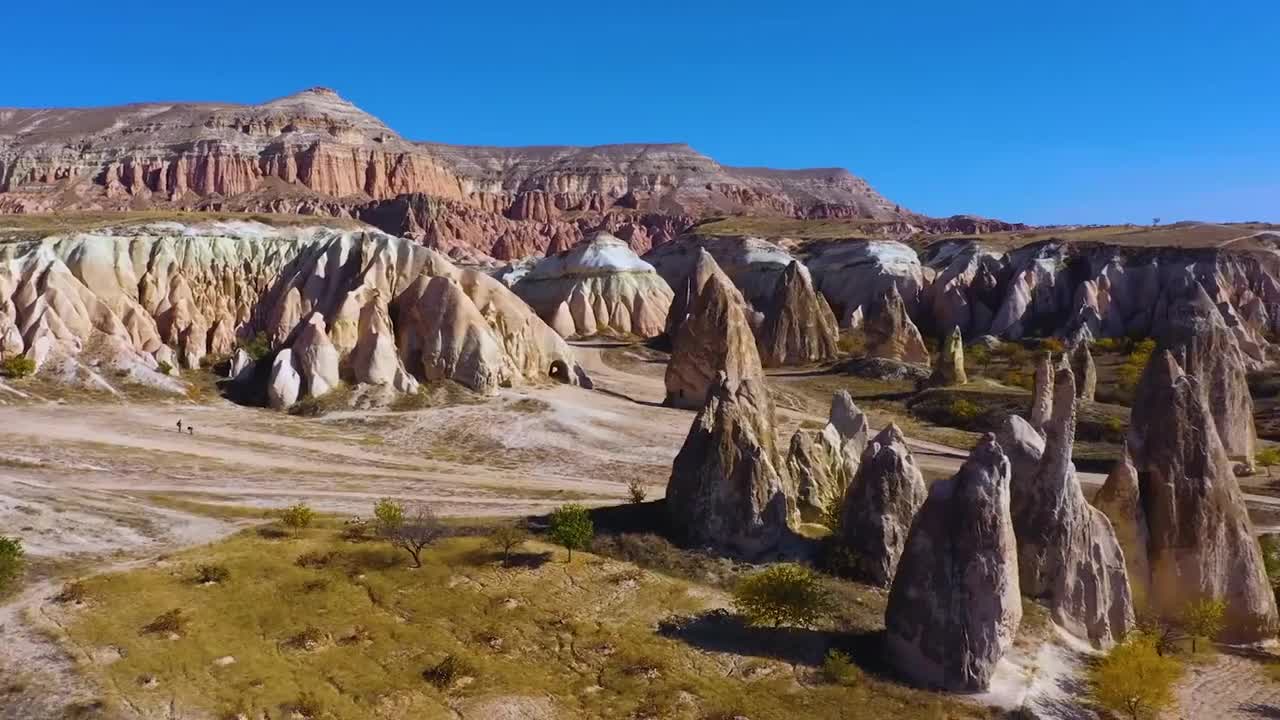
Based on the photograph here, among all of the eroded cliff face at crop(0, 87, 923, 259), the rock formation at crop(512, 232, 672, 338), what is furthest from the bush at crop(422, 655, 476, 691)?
the eroded cliff face at crop(0, 87, 923, 259)

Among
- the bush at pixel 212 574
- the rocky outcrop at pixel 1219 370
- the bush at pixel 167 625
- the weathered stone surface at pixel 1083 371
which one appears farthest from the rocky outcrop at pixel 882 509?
the weathered stone surface at pixel 1083 371

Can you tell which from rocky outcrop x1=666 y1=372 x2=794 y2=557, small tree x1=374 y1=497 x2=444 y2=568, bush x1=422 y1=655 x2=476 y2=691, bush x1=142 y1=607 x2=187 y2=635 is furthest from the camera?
rocky outcrop x1=666 y1=372 x2=794 y2=557

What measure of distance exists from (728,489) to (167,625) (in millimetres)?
13253

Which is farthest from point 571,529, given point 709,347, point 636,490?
point 709,347

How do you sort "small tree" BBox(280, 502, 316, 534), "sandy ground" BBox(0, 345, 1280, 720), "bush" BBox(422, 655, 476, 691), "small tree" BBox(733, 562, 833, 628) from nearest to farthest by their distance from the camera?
"bush" BBox(422, 655, 476, 691), "sandy ground" BBox(0, 345, 1280, 720), "small tree" BBox(733, 562, 833, 628), "small tree" BBox(280, 502, 316, 534)

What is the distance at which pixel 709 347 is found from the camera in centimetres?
4903

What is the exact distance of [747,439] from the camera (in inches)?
957

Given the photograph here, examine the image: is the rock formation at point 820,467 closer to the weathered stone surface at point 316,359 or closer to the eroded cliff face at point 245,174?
the weathered stone surface at point 316,359

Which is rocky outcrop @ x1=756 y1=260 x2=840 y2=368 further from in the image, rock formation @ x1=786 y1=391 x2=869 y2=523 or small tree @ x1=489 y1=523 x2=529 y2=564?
small tree @ x1=489 y1=523 x2=529 y2=564

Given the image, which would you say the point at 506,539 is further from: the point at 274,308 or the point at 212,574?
the point at 274,308

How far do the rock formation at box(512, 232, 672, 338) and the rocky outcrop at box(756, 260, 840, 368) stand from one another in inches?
814

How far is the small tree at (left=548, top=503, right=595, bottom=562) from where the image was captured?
2364cm

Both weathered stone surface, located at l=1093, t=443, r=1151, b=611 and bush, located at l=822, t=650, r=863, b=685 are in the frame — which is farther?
weathered stone surface, located at l=1093, t=443, r=1151, b=611

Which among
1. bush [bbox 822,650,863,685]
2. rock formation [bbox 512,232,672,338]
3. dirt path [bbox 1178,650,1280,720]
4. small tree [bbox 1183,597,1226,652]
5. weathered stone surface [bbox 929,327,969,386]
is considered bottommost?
dirt path [bbox 1178,650,1280,720]
